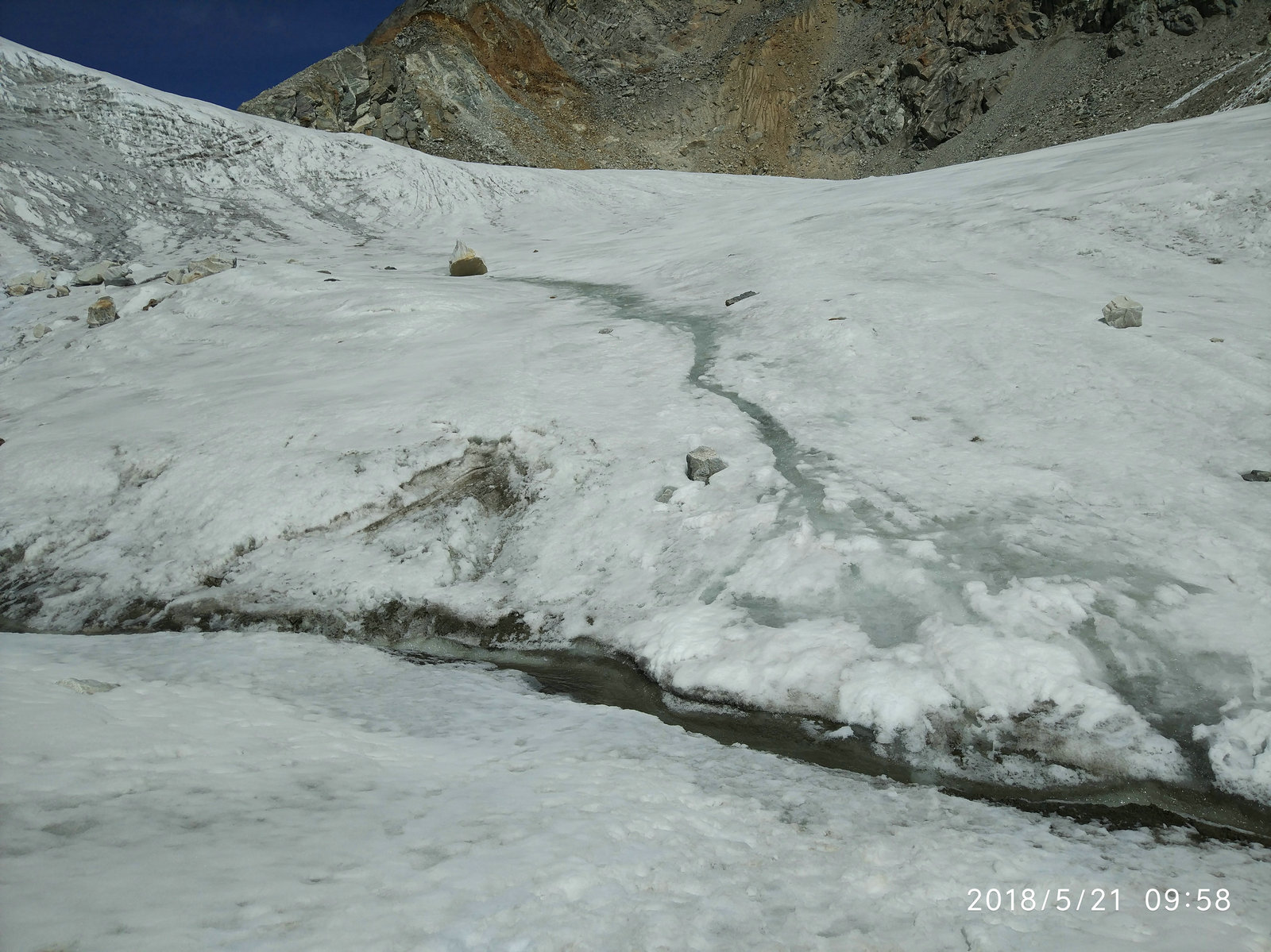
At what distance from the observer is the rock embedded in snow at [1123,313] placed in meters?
5.26

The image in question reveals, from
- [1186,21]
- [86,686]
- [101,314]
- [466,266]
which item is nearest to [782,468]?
[86,686]

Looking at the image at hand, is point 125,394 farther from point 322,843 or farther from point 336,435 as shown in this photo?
point 322,843

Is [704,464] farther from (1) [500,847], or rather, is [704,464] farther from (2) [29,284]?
(2) [29,284]

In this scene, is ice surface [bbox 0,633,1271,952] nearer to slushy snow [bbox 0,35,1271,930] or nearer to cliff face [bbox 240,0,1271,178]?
slushy snow [bbox 0,35,1271,930]

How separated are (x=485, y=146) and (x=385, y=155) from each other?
21011 mm

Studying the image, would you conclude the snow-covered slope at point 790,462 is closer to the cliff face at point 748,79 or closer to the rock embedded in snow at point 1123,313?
the rock embedded in snow at point 1123,313

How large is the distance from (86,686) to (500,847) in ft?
6.25

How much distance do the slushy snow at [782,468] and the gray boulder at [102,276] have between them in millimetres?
620

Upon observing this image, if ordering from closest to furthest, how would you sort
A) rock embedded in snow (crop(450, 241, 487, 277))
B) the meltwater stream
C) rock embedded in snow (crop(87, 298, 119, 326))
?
the meltwater stream, rock embedded in snow (crop(87, 298, 119, 326)), rock embedded in snow (crop(450, 241, 487, 277))

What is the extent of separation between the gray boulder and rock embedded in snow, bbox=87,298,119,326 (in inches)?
47.7

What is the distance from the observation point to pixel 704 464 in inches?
174

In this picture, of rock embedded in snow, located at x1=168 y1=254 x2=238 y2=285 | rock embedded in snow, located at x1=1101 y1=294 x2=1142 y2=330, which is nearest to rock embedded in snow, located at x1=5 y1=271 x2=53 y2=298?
rock embedded in snow, located at x1=168 y1=254 x2=238 y2=285
